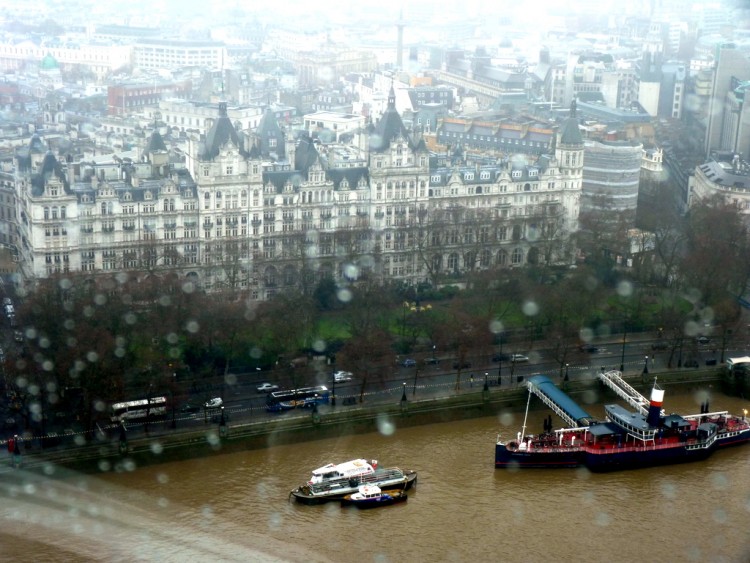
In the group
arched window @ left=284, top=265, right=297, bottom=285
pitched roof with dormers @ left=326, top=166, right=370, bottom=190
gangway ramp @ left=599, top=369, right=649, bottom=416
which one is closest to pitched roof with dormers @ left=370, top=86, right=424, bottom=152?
pitched roof with dormers @ left=326, top=166, right=370, bottom=190

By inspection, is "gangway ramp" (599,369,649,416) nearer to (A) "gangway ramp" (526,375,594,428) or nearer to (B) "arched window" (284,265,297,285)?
(A) "gangway ramp" (526,375,594,428)

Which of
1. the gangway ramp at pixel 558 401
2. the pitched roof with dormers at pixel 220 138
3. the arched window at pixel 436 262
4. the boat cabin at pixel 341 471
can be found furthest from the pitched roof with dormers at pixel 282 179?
the boat cabin at pixel 341 471

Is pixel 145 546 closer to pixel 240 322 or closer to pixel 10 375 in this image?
pixel 10 375

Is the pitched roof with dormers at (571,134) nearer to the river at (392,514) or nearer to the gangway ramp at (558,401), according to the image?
the gangway ramp at (558,401)

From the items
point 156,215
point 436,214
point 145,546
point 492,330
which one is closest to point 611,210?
point 436,214

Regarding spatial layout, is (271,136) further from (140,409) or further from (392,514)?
(392,514)

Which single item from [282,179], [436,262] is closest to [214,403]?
[282,179]
